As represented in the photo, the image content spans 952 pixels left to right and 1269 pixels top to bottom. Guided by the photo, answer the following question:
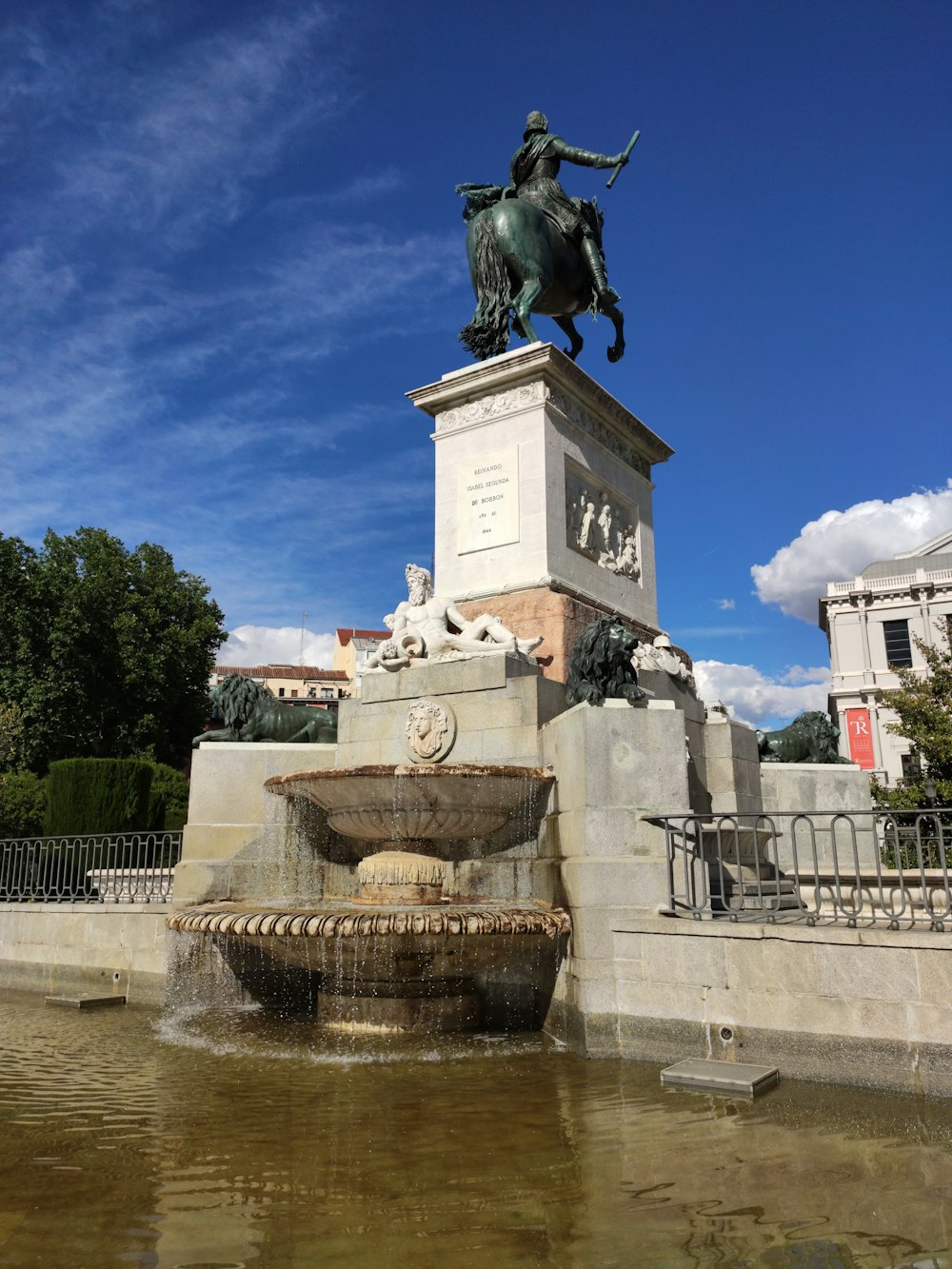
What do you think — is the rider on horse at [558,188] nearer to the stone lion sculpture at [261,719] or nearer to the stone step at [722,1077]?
the stone lion sculpture at [261,719]

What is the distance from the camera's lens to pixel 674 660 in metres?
11.6

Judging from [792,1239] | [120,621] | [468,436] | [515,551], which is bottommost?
[792,1239]

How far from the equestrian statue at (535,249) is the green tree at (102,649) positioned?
86.4ft

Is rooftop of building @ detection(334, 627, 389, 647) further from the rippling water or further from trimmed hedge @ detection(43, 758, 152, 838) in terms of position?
the rippling water

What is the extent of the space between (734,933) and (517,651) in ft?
13.7

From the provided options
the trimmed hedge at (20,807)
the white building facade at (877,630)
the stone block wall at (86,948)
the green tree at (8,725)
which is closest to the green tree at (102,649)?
the green tree at (8,725)

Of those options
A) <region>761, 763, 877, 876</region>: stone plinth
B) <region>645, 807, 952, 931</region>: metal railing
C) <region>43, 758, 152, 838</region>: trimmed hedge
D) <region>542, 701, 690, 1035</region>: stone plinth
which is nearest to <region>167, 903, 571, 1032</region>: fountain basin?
<region>542, 701, 690, 1035</region>: stone plinth

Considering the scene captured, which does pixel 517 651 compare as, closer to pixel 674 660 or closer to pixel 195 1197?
pixel 674 660

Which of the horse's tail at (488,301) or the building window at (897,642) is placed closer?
the horse's tail at (488,301)

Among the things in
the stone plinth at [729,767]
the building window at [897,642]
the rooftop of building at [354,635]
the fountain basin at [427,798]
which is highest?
the rooftop of building at [354,635]

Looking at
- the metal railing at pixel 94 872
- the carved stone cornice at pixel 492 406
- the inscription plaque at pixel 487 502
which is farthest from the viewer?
the carved stone cornice at pixel 492 406

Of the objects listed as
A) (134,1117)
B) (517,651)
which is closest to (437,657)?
(517,651)

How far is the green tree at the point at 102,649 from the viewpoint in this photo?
1412 inches

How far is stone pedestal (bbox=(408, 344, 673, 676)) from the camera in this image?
1185 cm
